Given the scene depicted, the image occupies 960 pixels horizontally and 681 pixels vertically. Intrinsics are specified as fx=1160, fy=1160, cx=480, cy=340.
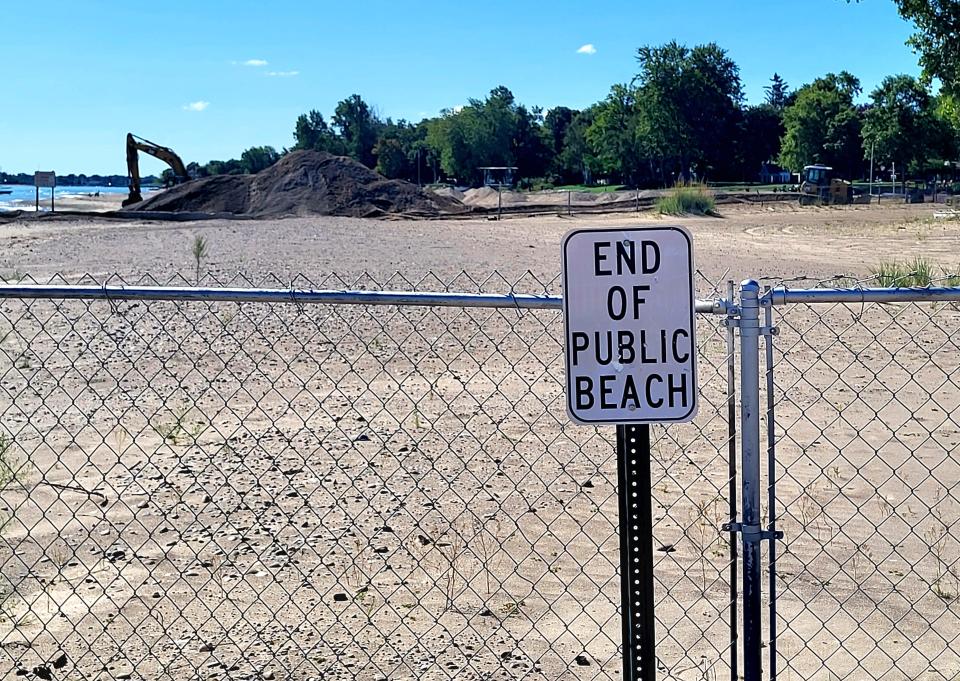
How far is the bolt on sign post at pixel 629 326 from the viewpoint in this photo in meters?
3.39

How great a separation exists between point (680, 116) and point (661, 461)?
9451 centimetres

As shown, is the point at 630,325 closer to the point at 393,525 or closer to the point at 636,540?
the point at 636,540

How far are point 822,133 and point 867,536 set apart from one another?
301 ft

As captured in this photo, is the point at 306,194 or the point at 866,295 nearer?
the point at 866,295

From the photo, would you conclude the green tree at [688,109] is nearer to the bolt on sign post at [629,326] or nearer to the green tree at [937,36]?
the green tree at [937,36]

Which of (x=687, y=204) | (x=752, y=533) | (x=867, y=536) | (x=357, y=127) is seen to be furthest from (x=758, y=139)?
(x=752, y=533)

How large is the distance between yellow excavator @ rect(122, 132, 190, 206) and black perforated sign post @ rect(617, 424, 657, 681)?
53.3m

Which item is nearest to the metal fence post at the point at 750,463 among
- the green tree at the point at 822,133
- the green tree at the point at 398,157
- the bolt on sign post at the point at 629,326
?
the bolt on sign post at the point at 629,326

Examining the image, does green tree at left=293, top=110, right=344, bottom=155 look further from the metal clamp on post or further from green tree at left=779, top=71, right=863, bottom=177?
the metal clamp on post

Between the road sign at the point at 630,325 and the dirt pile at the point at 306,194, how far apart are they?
149ft

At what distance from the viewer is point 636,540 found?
3621 millimetres

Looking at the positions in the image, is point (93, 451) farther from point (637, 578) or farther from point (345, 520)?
point (637, 578)

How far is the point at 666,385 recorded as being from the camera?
11.2ft

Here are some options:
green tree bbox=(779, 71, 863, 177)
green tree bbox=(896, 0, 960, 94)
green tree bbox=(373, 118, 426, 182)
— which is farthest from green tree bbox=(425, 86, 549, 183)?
green tree bbox=(896, 0, 960, 94)
